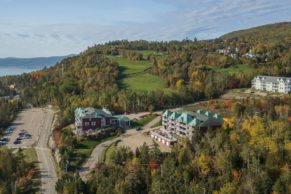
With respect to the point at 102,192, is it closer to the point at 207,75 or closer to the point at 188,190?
the point at 188,190

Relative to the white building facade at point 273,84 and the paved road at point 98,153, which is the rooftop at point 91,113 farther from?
the white building facade at point 273,84

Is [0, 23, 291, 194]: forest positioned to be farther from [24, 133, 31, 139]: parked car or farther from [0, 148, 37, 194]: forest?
[24, 133, 31, 139]: parked car

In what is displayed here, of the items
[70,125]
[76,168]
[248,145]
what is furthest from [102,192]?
[70,125]

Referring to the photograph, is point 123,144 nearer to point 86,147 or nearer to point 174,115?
point 86,147

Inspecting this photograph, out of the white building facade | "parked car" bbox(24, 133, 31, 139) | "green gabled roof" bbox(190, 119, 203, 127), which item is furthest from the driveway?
the white building facade

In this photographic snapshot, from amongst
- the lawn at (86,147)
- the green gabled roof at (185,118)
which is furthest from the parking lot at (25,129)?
the green gabled roof at (185,118)

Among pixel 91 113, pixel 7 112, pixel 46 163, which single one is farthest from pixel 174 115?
pixel 7 112
